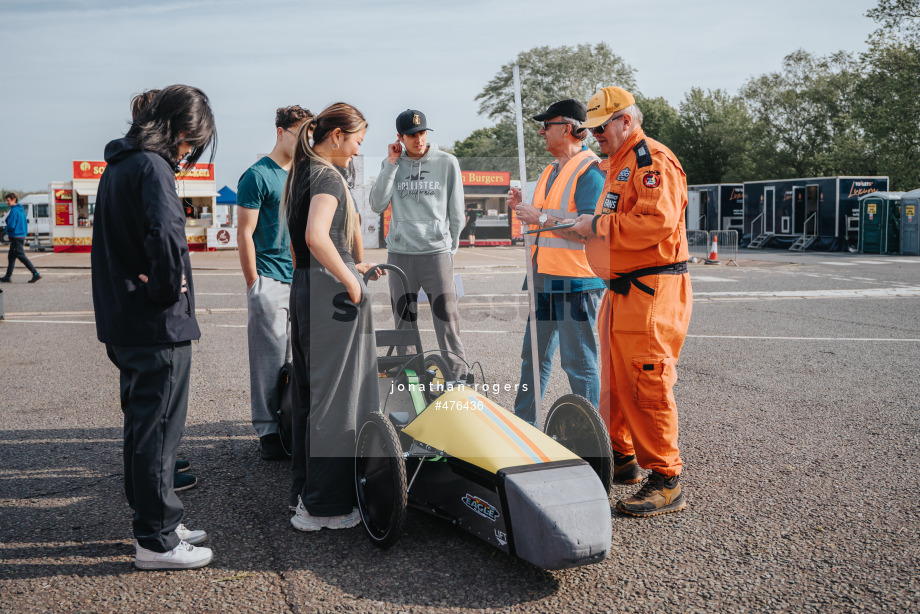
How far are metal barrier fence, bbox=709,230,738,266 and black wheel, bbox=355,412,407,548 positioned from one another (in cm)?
1899

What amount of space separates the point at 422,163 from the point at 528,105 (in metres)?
2.06

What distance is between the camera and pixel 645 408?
342 centimetres

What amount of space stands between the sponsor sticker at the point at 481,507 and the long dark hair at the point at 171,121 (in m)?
1.86

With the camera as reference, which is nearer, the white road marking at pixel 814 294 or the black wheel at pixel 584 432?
the black wheel at pixel 584 432

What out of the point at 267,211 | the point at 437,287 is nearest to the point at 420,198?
the point at 437,287

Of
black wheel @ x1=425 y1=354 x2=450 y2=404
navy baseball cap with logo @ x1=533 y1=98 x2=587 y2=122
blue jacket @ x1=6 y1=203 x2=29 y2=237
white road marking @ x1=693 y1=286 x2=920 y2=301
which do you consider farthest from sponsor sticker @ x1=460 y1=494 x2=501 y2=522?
blue jacket @ x1=6 y1=203 x2=29 y2=237

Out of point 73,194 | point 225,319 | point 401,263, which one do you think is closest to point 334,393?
point 401,263

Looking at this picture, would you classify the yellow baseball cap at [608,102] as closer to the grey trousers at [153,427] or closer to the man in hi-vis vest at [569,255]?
the man in hi-vis vest at [569,255]

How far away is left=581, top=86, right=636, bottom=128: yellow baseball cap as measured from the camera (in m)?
3.46

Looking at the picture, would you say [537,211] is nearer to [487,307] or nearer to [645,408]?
[645,408]

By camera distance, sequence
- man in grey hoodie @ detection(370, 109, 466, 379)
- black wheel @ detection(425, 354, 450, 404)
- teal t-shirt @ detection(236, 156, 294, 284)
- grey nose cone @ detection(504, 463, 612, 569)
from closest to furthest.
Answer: grey nose cone @ detection(504, 463, 612, 569) → black wheel @ detection(425, 354, 450, 404) → teal t-shirt @ detection(236, 156, 294, 284) → man in grey hoodie @ detection(370, 109, 466, 379)

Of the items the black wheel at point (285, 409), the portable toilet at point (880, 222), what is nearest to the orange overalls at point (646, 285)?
the black wheel at point (285, 409)

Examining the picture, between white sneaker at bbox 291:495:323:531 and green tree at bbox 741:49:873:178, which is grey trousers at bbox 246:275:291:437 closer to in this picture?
white sneaker at bbox 291:495:323:531

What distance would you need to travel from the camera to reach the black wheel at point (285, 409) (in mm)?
4164
